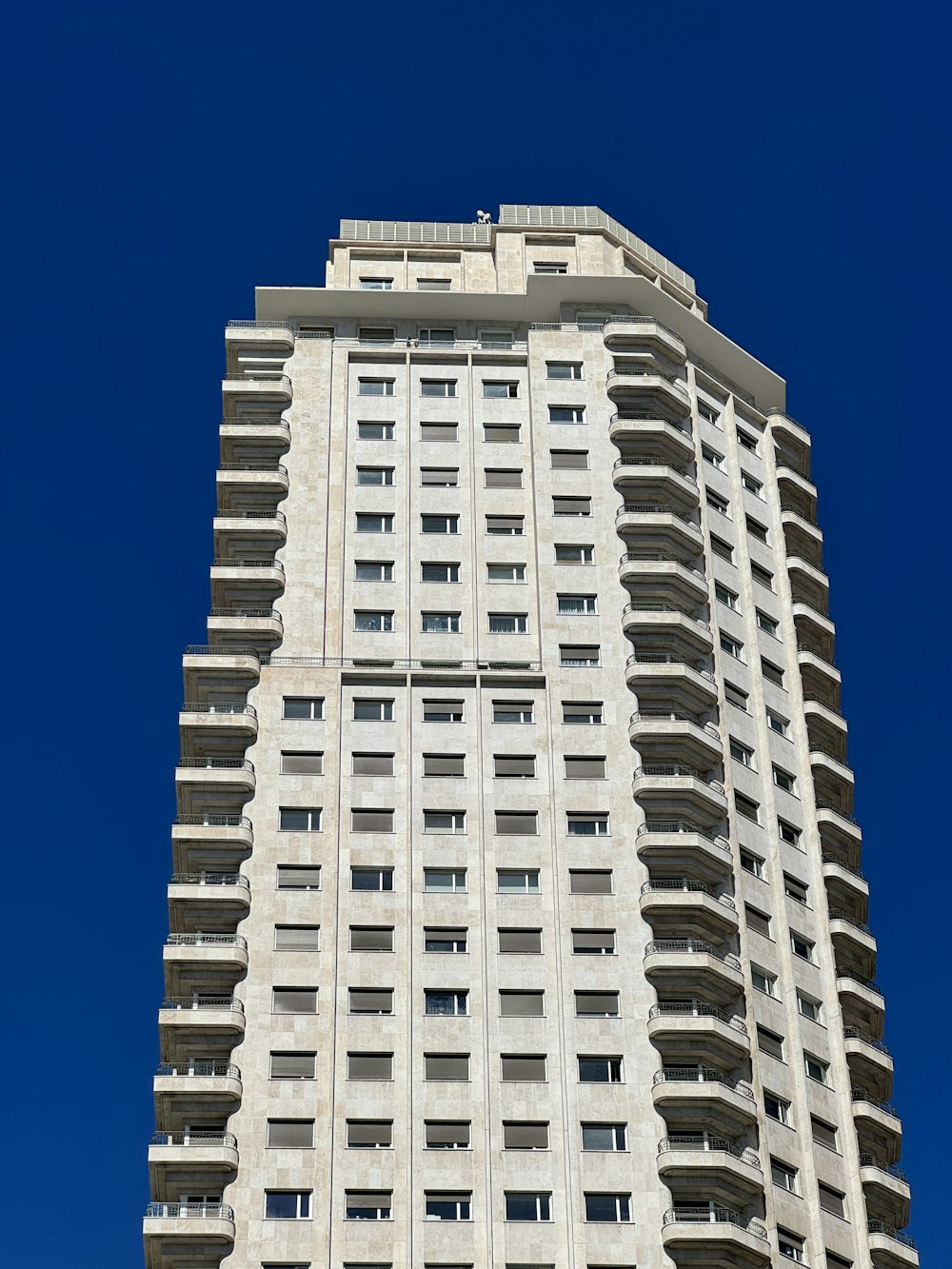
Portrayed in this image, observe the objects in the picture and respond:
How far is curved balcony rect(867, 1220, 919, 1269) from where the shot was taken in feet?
255

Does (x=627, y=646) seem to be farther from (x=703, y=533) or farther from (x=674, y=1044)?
(x=674, y=1044)

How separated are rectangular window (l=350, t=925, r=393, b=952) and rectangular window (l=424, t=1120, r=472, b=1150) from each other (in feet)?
22.1

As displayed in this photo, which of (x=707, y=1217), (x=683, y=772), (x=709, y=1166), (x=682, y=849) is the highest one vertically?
(x=683, y=772)

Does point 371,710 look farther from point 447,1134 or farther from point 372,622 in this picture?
point 447,1134

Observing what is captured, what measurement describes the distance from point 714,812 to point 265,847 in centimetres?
1686

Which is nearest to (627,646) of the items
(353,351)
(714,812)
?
(714,812)

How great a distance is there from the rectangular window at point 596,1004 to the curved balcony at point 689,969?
1707 mm

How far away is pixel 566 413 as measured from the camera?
94.6m

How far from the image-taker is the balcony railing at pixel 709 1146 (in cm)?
7406

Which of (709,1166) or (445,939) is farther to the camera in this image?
(445,939)

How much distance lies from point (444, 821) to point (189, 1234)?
58.1 feet

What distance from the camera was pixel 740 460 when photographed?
97.9 m

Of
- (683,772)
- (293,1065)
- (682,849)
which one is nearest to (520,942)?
(682,849)

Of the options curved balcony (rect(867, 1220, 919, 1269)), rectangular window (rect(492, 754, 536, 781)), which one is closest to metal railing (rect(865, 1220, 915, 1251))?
curved balcony (rect(867, 1220, 919, 1269))
